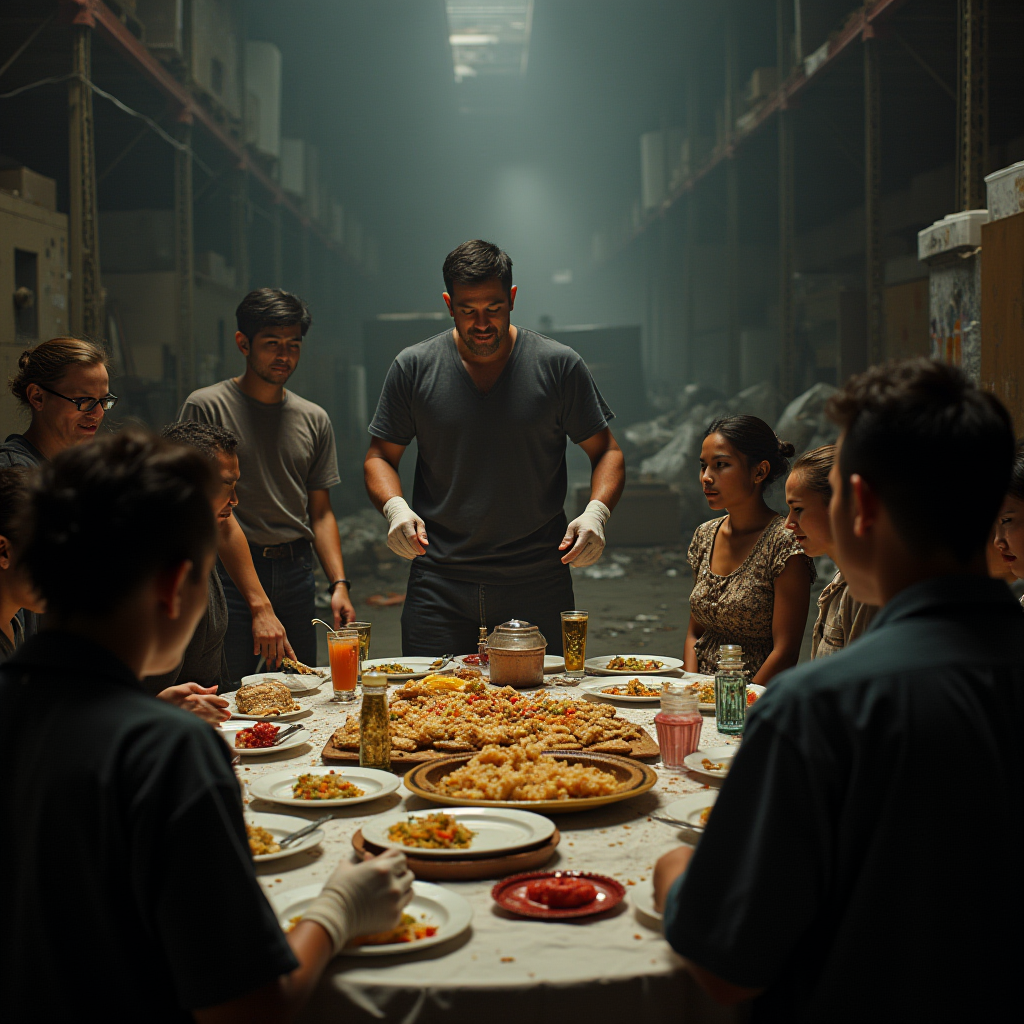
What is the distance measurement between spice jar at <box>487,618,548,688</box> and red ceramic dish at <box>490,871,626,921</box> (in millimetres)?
1310

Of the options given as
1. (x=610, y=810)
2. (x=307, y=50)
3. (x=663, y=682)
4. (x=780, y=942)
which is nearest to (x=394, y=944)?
(x=780, y=942)

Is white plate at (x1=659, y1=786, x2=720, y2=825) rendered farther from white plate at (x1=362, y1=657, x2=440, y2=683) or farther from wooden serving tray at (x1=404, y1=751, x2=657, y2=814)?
white plate at (x1=362, y1=657, x2=440, y2=683)

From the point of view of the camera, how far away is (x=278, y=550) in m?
4.09

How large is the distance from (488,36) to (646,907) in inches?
853

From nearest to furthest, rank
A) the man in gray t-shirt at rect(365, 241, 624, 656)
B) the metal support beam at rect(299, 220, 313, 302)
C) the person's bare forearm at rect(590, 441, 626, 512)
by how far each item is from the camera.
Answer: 1. the man in gray t-shirt at rect(365, 241, 624, 656)
2. the person's bare forearm at rect(590, 441, 626, 512)
3. the metal support beam at rect(299, 220, 313, 302)

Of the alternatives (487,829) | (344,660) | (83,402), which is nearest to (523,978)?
(487,829)

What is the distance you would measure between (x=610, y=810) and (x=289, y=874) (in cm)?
63

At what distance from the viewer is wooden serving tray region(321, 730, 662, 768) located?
2236 millimetres

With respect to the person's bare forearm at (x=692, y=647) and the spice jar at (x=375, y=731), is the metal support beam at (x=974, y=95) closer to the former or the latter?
the person's bare forearm at (x=692, y=647)

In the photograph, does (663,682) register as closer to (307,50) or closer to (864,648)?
(864,648)

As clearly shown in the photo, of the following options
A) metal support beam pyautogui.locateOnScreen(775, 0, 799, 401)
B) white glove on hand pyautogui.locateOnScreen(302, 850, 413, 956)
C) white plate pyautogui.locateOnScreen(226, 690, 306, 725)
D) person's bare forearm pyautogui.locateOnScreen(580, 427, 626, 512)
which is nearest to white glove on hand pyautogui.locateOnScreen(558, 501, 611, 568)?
person's bare forearm pyautogui.locateOnScreen(580, 427, 626, 512)

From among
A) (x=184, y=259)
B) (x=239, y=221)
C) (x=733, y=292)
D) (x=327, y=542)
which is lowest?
(x=327, y=542)

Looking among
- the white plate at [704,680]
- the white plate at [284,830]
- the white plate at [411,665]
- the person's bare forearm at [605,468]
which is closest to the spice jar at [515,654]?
the white plate at [411,665]

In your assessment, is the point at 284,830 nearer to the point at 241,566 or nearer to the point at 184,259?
the point at 241,566
